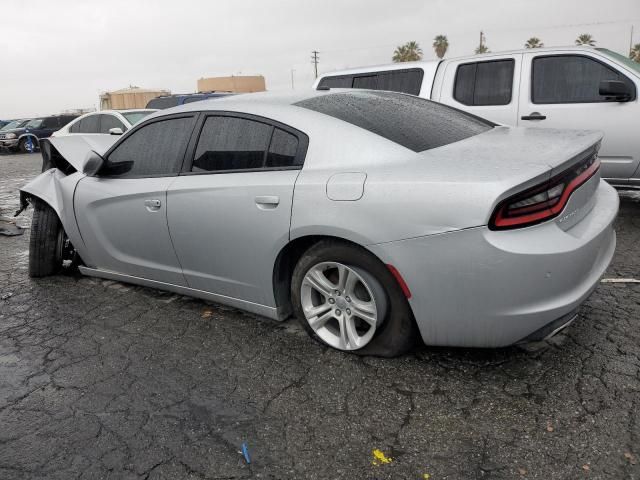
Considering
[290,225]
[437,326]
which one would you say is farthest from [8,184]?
[437,326]

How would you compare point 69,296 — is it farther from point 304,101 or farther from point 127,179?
point 304,101

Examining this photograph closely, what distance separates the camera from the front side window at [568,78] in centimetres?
537

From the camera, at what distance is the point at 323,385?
8.52 feet

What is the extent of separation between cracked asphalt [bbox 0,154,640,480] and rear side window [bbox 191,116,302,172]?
3.48 feet

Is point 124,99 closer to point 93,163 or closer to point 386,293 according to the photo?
point 93,163

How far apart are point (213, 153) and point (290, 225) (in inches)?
32.7

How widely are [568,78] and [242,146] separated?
165 inches

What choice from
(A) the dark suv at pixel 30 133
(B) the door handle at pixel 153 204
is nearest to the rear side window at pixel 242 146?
(B) the door handle at pixel 153 204

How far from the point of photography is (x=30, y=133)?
22.8m

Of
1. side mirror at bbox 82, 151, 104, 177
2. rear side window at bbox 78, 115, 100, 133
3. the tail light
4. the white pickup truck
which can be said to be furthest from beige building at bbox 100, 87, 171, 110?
the tail light

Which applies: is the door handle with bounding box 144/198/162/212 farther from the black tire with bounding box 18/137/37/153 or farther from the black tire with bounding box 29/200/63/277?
the black tire with bounding box 18/137/37/153

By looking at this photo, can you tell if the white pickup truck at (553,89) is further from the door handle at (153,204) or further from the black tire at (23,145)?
the black tire at (23,145)

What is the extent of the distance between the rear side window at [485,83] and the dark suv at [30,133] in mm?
21478

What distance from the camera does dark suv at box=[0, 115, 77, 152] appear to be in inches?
892
